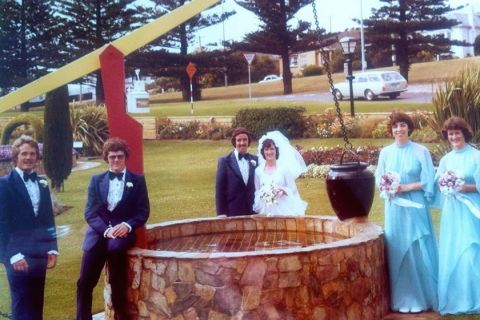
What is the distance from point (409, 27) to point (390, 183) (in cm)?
248

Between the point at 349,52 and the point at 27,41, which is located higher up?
the point at 27,41

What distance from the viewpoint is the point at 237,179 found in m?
5.64

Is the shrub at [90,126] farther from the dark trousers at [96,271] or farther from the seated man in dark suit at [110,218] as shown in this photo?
the dark trousers at [96,271]

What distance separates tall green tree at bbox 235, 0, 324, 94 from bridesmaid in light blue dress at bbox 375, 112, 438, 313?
2454 mm

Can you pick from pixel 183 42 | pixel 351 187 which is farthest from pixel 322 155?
pixel 351 187

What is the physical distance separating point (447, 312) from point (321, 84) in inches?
139

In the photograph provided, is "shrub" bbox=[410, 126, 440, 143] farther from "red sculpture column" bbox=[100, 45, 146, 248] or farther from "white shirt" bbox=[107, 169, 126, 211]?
"white shirt" bbox=[107, 169, 126, 211]

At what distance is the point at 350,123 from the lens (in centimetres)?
724

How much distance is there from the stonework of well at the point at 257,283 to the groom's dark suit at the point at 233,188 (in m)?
1.32

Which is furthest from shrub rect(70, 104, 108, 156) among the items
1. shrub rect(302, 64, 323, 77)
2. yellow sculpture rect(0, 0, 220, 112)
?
shrub rect(302, 64, 323, 77)

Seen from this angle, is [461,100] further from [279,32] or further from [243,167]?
[243,167]

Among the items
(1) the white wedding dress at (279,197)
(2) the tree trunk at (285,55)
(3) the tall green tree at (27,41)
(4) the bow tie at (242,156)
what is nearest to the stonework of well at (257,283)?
(1) the white wedding dress at (279,197)

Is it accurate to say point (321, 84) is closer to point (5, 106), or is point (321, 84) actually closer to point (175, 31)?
point (175, 31)

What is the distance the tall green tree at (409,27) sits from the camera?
6.70 meters
